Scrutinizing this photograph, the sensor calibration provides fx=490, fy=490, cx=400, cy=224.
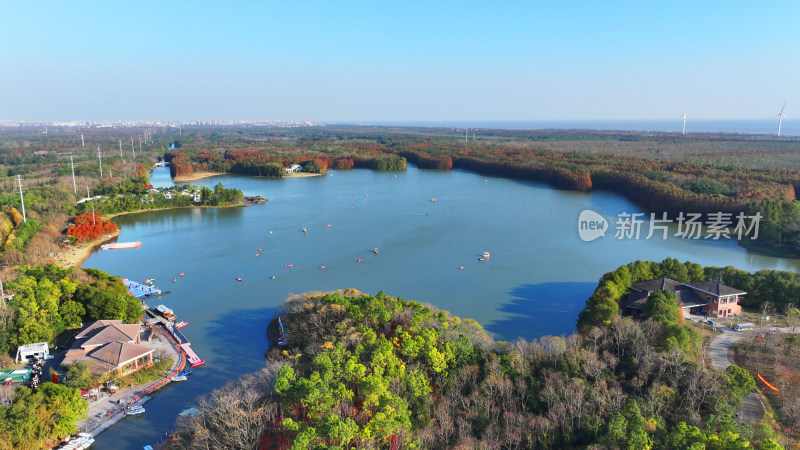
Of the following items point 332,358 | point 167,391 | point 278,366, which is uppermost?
point 332,358

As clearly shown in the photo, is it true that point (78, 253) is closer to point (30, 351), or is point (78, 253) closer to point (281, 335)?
point (30, 351)

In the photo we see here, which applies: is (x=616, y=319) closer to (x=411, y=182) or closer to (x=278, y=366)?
(x=278, y=366)

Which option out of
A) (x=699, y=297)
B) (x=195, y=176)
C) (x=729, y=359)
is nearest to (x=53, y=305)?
(x=729, y=359)

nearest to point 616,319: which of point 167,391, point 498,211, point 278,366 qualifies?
point 278,366

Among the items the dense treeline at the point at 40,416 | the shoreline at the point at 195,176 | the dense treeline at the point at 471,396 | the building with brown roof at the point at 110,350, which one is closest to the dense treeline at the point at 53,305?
the building with brown roof at the point at 110,350

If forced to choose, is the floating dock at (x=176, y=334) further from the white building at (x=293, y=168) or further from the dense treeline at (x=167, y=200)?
the white building at (x=293, y=168)

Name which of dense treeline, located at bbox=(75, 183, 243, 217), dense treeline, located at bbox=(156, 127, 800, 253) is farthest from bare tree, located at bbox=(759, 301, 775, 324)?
dense treeline, located at bbox=(75, 183, 243, 217)

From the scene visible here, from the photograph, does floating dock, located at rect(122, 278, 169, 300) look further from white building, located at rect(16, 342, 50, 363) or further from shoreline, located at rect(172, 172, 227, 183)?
shoreline, located at rect(172, 172, 227, 183)
